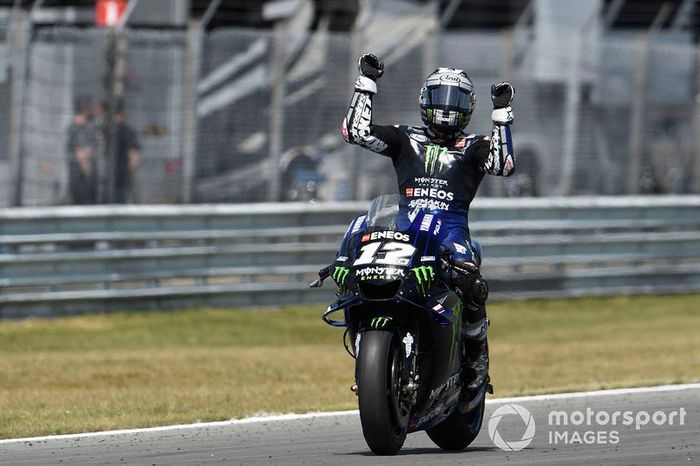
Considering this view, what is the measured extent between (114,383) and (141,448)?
345 cm

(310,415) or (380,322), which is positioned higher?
(380,322)

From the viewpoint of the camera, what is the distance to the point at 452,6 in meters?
17.4

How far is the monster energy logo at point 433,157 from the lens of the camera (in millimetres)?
7809

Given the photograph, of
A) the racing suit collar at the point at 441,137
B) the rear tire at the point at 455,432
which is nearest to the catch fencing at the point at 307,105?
the racing suit collar at the point at 441,137

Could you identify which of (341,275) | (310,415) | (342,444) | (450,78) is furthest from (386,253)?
(310,415)

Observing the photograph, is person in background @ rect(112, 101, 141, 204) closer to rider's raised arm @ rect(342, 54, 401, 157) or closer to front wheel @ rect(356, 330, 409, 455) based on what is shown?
rider's raised arm @ rect(342, 54, 401, 157)

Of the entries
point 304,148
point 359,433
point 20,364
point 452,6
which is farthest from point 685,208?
point 359,433

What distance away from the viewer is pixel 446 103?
7875 millimetres

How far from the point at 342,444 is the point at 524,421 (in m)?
1.36

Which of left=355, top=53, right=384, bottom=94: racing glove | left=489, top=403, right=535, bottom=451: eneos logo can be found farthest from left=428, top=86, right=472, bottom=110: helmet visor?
left=489, top=403, right=535, bottom=451: eneos logo

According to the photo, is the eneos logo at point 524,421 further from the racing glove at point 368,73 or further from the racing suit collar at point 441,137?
the racing glove at point 368,73

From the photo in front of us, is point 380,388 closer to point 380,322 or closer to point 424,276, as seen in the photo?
point 380,322

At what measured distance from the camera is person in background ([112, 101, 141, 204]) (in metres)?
14.9

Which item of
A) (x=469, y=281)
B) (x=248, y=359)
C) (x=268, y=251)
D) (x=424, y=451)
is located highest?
(x=469, y=281)
